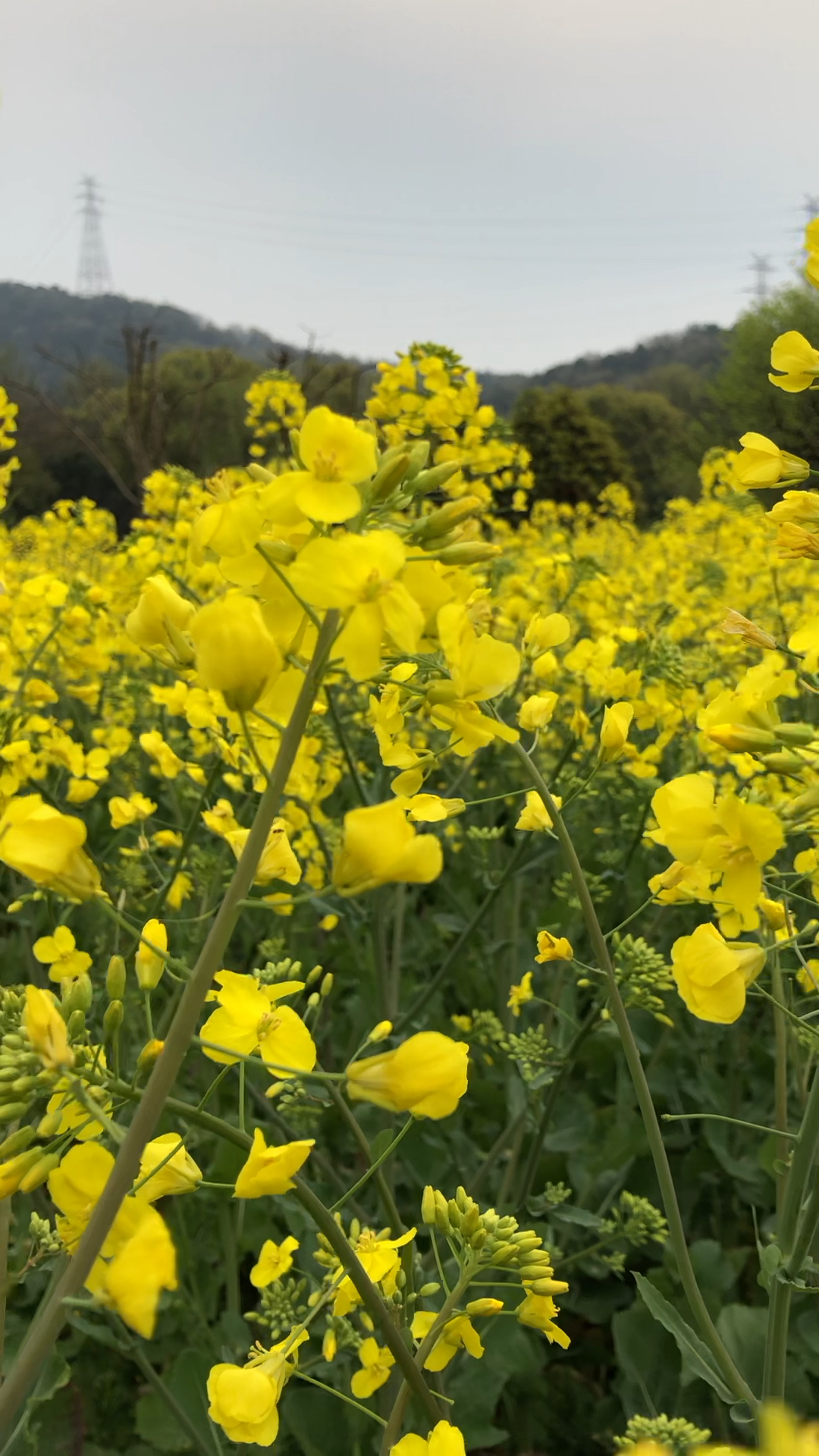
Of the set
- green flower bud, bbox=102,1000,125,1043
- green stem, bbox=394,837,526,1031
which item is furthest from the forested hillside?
green flower bud, bbox=102,1000,125,1043

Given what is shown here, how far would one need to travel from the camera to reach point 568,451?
102 ft

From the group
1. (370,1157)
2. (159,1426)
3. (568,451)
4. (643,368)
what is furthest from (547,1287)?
(643,368)

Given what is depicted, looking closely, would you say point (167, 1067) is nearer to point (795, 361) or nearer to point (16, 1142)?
point (16, 1142)

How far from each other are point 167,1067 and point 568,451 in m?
32.2

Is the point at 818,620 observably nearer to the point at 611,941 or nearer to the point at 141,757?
the point at 611,941

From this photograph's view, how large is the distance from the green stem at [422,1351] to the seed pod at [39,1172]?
1.81 feet

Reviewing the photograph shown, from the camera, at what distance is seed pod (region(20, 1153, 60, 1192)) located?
30.0 inches

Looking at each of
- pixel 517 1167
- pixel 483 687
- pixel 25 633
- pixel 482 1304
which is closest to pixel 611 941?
pixel 517 1167

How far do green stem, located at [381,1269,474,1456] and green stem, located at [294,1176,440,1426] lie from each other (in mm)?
46

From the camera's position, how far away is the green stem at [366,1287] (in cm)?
90

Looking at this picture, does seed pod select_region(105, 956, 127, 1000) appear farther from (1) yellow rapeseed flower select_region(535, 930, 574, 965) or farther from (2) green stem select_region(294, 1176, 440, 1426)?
(1) yellow rapeseed flower select_region(535, 930, 574, 965)

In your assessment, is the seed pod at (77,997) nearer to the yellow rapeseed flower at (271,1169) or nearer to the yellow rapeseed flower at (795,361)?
the yellow rapeseed flower at (271,1169)

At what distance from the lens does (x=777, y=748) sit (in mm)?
1105

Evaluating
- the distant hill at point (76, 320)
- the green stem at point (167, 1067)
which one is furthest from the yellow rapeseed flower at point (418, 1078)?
the distant hill at point (76, 320)
